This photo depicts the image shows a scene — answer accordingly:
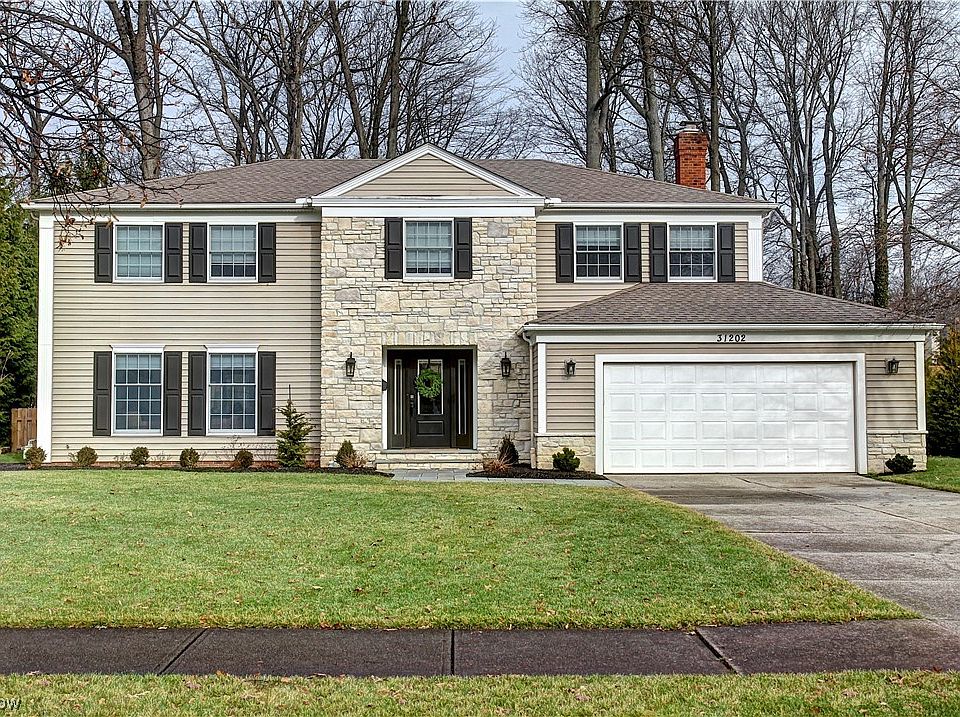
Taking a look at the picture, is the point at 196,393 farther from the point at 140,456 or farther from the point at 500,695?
the point at 500,695

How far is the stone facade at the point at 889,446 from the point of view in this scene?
57.0 ft

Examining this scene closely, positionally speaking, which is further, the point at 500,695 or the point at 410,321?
the point at 410,321

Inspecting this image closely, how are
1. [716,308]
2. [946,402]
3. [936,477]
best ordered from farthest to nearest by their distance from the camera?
[946,402], [716,308], [936,477]

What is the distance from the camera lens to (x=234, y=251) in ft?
62.8

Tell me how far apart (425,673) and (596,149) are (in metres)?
23.5

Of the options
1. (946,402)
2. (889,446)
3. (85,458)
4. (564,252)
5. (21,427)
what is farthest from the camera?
(21,427)

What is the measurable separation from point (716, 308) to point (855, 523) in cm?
722

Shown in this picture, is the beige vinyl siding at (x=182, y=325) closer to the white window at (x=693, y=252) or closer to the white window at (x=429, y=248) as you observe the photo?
the white window at (x=429, y=248)

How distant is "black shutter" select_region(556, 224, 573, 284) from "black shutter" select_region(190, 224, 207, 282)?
7.10 m

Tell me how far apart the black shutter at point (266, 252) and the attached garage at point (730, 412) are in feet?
22.4

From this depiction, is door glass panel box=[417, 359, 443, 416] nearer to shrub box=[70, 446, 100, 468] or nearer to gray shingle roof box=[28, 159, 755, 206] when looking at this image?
gray shingle roof box=[28, 159, 755, 206]

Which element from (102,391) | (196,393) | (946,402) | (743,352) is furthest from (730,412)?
(102,391)

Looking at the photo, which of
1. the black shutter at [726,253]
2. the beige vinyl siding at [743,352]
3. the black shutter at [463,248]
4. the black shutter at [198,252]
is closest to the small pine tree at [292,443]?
the black shutter at [198,252]

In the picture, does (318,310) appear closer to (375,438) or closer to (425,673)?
(375,438)
